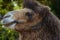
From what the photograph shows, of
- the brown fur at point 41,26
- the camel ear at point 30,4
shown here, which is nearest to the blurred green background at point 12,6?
the brown fur at point 41,26

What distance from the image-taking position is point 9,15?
3.19 meters

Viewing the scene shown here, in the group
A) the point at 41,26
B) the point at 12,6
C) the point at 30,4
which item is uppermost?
the point at 30,4

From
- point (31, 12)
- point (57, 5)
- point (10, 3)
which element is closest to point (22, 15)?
point (31, 12)

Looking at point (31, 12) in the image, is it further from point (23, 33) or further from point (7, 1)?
point (7, 1)

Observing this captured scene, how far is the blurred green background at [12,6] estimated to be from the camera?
5527 millimetres

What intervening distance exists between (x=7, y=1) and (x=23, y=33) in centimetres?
347

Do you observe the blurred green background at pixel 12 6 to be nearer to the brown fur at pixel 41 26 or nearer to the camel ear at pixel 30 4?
the brown fur at pixel 41 26

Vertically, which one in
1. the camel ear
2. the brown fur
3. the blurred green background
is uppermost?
the camel ear

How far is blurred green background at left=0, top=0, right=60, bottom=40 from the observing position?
18.1 ft

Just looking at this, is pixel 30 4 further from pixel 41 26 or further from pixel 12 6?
pixel 12 6

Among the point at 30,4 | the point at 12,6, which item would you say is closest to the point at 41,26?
the point at 30,4

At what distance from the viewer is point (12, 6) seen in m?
6.48

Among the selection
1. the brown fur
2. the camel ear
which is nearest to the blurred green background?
the brown fur

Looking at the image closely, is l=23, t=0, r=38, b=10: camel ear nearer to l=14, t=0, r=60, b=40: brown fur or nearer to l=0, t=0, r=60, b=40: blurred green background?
l=14, t=0, r=60, b=40: brown fur
